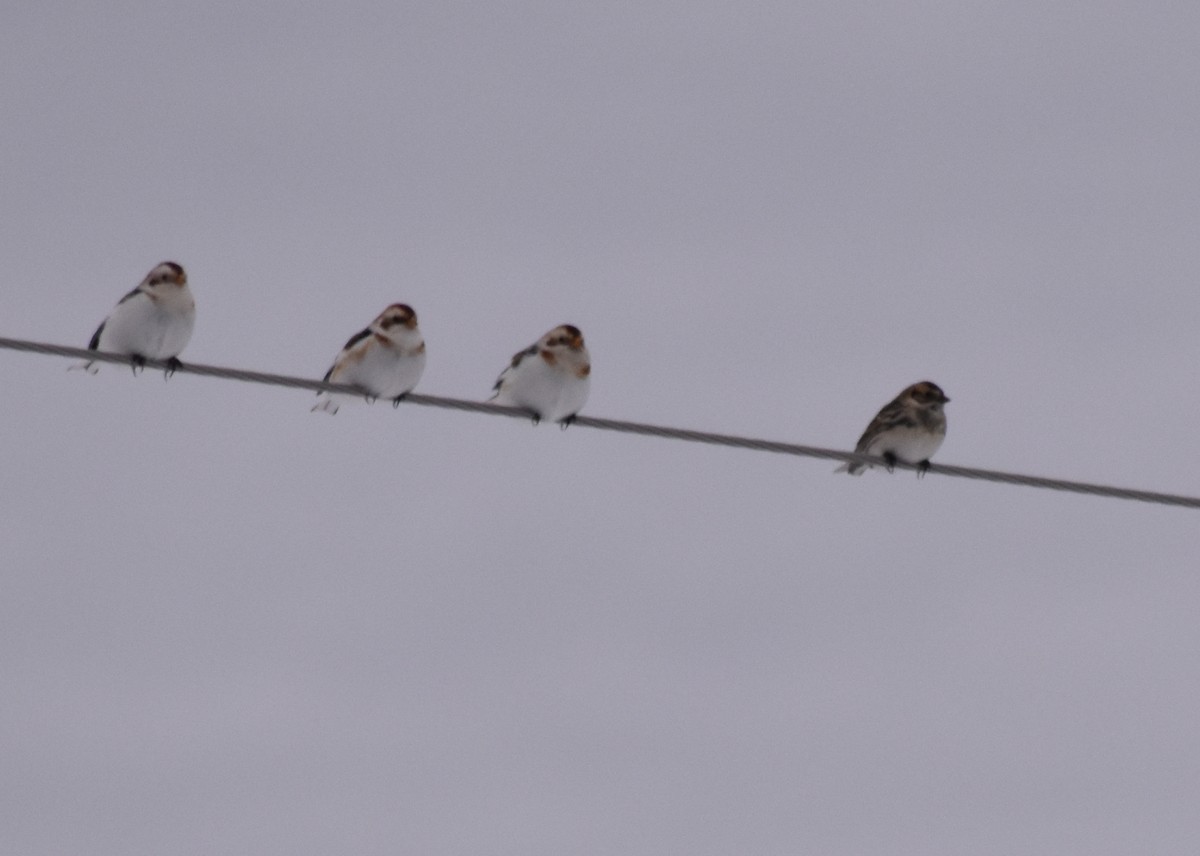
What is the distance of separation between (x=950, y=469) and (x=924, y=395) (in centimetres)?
457

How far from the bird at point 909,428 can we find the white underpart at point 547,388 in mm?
2331

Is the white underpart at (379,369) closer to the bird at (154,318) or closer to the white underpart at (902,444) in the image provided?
the bird at (154,318)

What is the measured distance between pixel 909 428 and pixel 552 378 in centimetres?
290

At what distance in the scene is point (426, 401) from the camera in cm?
1157

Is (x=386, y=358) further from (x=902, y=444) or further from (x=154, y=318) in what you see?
(x=902, y=444)

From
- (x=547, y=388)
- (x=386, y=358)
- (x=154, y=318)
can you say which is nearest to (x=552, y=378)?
(x=547, y=388)

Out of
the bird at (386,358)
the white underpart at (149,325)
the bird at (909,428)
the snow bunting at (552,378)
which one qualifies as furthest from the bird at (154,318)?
the bird at (909,428)

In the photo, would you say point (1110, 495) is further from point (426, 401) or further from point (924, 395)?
point (924, 395)

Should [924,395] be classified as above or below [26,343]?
above

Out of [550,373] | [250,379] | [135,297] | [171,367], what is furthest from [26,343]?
[550,373]

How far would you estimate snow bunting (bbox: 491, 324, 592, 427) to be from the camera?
14.9 meters

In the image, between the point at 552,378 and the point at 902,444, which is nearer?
the point at 552,378

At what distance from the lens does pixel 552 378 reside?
49.0ft

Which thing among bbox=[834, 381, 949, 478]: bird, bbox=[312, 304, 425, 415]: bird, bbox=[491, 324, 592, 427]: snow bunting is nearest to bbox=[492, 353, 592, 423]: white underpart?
bbox=[491, 324, 592, 427]: snow bunting
